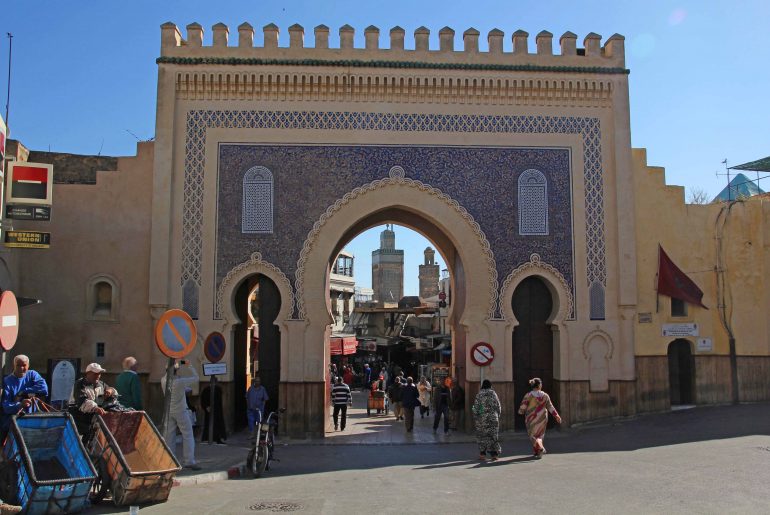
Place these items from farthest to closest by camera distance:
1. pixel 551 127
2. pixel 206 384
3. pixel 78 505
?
pixel 551 127
pixel 206 384
pixel 78 505

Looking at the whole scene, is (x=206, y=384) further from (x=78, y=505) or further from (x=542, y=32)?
(x=542, y=32)

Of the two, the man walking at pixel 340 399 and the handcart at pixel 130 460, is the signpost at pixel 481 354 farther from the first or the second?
the handcart at pixel 130 460

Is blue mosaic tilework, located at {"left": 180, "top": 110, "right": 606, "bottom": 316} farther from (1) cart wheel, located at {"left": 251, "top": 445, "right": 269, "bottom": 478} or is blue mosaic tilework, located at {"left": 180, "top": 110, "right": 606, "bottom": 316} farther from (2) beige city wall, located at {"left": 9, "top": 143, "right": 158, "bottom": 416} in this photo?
(1) cart wheel, located at {"left": 251, "top": 445, "right": 269, "bottom": 478}

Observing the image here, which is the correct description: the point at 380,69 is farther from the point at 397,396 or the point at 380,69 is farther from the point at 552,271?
the point at 397,396

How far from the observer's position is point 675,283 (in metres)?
17.0

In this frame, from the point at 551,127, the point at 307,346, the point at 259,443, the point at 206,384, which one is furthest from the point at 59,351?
the point at 551,127

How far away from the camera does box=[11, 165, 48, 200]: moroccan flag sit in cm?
1051

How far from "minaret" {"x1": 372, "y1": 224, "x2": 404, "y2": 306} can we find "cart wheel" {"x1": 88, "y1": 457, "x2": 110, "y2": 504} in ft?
138

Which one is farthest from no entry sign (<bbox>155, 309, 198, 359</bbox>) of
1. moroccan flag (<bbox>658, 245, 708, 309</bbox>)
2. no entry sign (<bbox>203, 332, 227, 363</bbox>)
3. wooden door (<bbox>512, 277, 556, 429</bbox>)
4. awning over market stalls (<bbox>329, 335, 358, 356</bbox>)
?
awning over market stalls (<bbox>329, 335, 358, 356</bbox>)

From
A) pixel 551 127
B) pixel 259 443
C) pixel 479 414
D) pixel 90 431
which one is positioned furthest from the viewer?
pixel 551 127

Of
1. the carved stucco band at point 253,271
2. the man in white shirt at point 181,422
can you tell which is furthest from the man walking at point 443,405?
the man in white shirt at point 181,422

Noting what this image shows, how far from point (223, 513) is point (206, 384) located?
28.3ft

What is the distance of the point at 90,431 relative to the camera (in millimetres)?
8531

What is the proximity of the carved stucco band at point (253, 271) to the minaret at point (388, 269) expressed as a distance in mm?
34097
